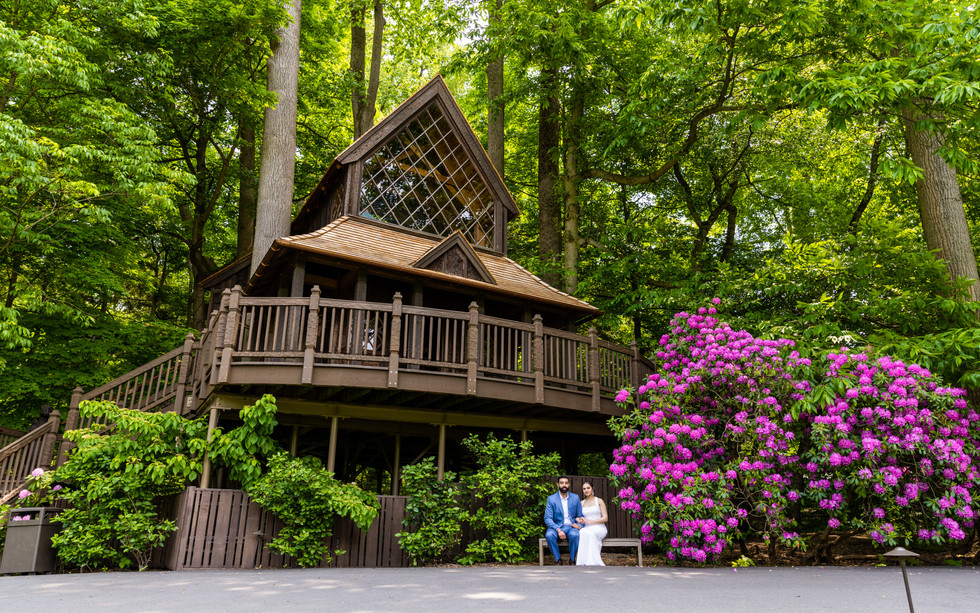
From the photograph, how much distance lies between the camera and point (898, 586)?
6969mm

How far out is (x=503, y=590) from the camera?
670cm

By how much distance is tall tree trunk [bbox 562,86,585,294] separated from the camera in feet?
60.7

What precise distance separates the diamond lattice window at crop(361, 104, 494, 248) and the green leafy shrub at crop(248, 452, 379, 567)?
6.73 meters

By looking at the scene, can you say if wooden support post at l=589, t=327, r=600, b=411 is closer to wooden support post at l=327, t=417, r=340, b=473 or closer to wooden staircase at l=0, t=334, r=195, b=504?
wooden support post at l=327, t=417, r=340, b=473

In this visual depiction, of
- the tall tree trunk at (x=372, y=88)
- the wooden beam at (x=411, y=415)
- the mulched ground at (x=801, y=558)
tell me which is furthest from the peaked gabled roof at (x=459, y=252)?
the tall tree trunk at (x=372, y=88)

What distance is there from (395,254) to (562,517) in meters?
6.11

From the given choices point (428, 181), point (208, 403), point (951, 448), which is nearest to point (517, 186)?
point (428, 181)

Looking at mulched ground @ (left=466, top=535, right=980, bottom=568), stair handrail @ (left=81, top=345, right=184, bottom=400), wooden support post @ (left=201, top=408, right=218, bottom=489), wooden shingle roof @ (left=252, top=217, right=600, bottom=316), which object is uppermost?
wooden shingle roof @ (left=252, top=217, right=600, bottom=316)

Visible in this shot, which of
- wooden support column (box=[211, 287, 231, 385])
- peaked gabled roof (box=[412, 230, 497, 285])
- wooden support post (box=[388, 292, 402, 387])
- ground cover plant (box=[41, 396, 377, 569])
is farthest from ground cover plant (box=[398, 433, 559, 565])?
peaked gabled roof (box=[412, 230, 497, 285])

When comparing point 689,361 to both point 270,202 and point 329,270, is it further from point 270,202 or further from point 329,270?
point 270,202

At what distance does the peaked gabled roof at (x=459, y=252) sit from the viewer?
502 inches

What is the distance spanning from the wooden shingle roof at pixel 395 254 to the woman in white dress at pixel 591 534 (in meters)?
4.96

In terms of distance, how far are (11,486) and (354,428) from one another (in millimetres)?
6060

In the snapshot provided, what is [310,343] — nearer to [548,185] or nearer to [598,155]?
[548,185]
